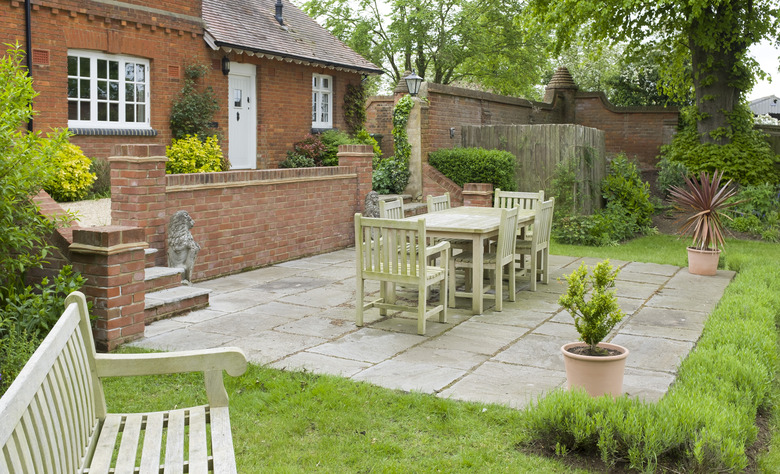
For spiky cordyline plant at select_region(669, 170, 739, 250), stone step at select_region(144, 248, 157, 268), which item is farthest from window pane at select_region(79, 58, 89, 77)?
spiky cordyline plant at select_region(669, 170, 739, 250)

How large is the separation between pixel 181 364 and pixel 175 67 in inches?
469

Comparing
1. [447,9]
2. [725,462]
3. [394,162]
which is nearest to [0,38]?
[394,162]

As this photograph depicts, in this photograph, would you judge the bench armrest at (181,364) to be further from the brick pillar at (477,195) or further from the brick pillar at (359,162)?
the brick pillar at (477,195)

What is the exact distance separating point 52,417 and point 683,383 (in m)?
3.99

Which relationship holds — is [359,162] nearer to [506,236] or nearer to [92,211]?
[92,211]

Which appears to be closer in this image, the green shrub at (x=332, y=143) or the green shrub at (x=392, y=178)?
the green shrub at (x=392, y=178)

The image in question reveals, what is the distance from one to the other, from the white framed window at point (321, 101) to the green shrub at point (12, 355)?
13463mm

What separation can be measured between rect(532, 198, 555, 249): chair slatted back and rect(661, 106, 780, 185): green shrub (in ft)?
27.8

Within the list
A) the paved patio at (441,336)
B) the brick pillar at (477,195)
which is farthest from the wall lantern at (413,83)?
the paved patio at (441,336)

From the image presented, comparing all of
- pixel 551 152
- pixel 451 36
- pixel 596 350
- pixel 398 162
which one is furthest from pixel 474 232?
pixel 451 36

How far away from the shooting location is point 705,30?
50.9 feet

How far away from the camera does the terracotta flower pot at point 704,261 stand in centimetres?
1005

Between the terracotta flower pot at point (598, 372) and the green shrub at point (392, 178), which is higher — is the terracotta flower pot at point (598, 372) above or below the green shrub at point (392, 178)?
below

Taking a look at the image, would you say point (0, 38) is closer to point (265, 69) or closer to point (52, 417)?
point (265, 69)
